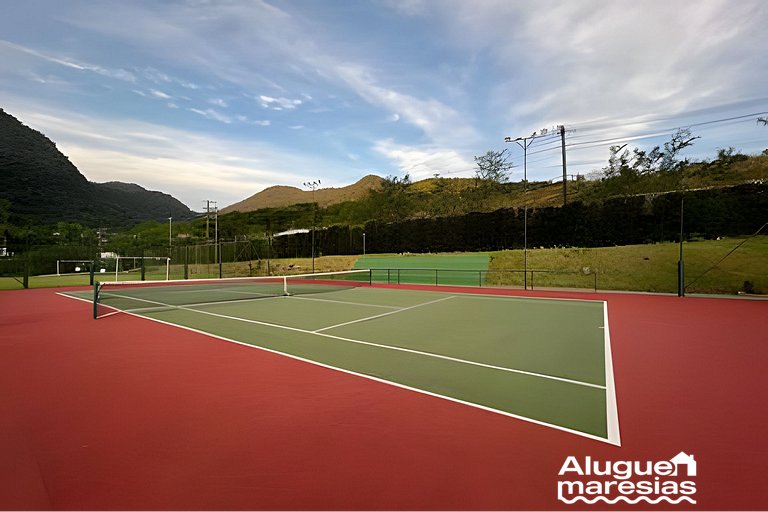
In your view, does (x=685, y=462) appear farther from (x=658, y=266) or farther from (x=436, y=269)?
(x=436, y=269)

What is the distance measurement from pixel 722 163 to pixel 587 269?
24.7 m

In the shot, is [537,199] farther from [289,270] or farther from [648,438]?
[648,438]

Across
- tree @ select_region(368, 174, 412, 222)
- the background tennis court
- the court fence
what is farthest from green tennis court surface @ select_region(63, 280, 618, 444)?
tree @ select_region(368, 174, 412, 222)

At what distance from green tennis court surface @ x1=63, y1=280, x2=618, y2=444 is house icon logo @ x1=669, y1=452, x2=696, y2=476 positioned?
1.51 ft

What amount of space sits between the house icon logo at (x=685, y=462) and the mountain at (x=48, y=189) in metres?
98.8

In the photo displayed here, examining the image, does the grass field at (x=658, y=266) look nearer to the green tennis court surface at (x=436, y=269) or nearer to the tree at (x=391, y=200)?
the green tennis court surface at (x=436, y=269)

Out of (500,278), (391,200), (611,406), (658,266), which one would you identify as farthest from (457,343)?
(391,200)

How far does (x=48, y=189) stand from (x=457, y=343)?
112 metres

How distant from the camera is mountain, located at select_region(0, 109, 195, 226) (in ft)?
275

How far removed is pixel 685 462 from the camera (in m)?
3.31

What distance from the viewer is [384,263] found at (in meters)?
31.2

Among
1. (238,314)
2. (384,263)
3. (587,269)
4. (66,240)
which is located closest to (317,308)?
(238,314)

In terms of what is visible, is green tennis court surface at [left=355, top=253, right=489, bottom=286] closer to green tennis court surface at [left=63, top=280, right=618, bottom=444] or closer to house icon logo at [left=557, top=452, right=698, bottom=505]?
green tennis court surface at [left=63, top=280, right=618, bottom=444]

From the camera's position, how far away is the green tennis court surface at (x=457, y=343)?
477cm
